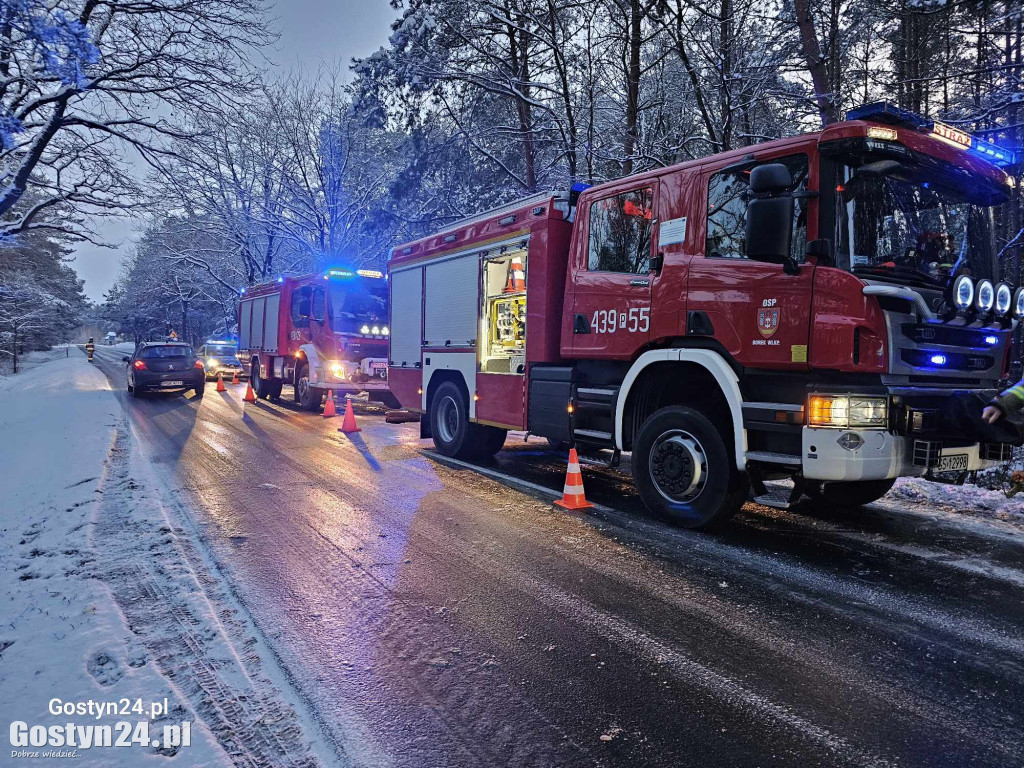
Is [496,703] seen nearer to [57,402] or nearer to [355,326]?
[355,326]

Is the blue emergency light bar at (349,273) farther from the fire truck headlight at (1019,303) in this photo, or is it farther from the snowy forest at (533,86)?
the fire truck headlight at (1019,303)

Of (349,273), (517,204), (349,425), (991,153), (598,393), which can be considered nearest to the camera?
(991,153)

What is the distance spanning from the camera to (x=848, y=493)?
5863mm

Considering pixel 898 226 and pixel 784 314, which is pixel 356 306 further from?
pixel 898 226

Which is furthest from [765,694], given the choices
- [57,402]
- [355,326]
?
[57,402]

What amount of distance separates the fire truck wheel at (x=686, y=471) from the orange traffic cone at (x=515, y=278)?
2.95 m

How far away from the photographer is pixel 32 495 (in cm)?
631

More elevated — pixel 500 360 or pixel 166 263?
pixel 166 263

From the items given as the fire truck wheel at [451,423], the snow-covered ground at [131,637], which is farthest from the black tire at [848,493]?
the snow-covered ground at [131,637]

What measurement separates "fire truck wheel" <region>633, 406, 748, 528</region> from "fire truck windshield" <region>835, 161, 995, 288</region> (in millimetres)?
1694

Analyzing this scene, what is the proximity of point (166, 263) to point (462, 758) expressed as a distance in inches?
1795

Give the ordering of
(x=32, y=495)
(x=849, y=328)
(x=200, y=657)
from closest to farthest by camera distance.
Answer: (x=200, y=657)
(x=849, y=328)
(x=32, y=495)

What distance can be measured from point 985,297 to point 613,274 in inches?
116

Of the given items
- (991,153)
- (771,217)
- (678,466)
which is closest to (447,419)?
(678,466)
